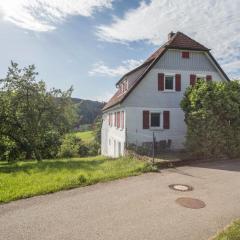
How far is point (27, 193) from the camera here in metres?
9.93

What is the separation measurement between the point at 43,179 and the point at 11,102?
12.3m

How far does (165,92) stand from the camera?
22.7m

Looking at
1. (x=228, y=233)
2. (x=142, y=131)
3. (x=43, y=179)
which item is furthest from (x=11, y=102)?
(x=228, y=233)

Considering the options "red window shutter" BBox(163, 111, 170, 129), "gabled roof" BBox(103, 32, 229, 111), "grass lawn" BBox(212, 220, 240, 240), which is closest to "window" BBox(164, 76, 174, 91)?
"gabled roof" BBox(103, 32, 229, 111)

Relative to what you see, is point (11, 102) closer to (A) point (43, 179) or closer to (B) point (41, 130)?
(B) point (41, 130)

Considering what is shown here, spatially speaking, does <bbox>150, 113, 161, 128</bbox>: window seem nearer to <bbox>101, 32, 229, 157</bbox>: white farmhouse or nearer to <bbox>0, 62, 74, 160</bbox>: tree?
<bbox>101, 32, 229, 157</bbox>: white farmhouse

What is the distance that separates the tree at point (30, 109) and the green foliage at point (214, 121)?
10959 millimetres

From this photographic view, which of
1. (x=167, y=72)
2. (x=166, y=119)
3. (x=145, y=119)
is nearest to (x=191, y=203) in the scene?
(x=145, y=119)

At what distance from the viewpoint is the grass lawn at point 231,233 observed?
6.46m

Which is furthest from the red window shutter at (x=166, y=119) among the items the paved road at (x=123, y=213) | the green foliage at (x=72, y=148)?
the green foliage at (x=72, y=148)

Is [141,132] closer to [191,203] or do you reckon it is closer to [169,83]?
[169,83]

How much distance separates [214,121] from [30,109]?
537 inches

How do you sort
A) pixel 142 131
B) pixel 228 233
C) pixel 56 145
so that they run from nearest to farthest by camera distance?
pixel 228 233 < pixel 142 131 < pixel 56 145

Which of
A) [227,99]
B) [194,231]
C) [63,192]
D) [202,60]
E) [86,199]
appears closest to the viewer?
[194,231]
